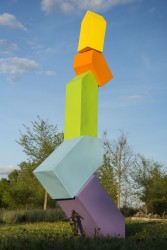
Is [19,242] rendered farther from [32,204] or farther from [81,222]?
[32,204]

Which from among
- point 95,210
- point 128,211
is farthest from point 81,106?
point 128,211

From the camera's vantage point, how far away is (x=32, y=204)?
32562 millimetres

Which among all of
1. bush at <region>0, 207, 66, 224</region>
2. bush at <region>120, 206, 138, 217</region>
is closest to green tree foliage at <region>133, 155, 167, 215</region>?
bush at <region>120, 206, 138, 217</region>

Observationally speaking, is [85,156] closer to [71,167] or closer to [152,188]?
[71,167]

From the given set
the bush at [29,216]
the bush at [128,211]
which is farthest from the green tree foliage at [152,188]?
the bush at [29,216]

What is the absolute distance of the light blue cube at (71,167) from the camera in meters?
8.88

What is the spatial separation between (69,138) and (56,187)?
1.40 meters

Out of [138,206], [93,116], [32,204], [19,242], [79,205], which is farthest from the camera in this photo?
[32,204]

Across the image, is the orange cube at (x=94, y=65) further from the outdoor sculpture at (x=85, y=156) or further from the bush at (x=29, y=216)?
the bush at (x=29, y=216)

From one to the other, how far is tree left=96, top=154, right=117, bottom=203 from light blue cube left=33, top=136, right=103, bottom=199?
51.2ft

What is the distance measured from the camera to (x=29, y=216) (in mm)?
17609

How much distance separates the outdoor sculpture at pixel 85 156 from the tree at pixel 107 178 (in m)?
15.4

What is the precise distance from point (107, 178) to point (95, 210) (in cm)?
1612

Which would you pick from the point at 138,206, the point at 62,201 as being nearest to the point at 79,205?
the point at 62,201
